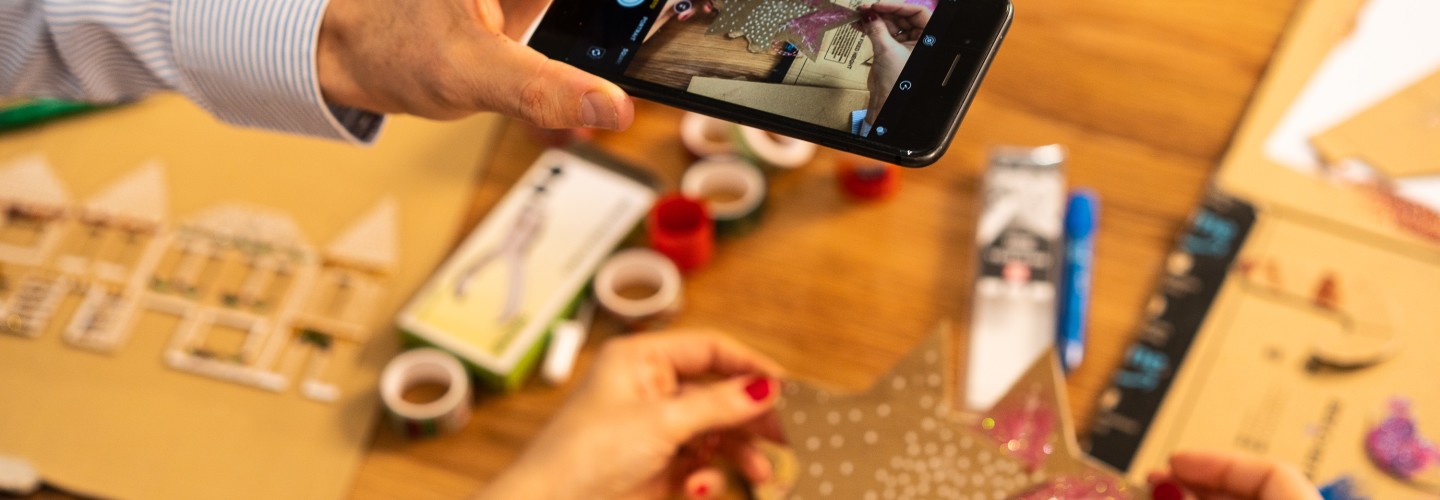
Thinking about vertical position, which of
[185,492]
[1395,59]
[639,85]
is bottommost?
[185,492]

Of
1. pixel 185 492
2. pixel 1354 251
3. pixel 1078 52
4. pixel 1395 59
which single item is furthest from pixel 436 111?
pixel 1395 59

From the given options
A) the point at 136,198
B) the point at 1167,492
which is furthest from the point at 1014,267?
the point at 136,198

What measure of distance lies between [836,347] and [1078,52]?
0.43 m

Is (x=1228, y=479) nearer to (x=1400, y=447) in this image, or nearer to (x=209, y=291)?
(x=1400, y=447)

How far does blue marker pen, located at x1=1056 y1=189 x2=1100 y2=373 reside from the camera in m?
0.98

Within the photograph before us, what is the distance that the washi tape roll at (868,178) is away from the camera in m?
1.08

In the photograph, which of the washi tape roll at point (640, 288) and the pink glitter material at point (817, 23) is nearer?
the pink glitter material at point (817, 23)

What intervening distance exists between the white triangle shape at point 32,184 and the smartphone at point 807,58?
1.98ft

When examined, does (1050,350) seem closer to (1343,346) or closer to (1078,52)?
(1343,346)

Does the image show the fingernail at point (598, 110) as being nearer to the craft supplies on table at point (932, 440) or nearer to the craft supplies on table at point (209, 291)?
the craft supplies on table at point (932, 440)

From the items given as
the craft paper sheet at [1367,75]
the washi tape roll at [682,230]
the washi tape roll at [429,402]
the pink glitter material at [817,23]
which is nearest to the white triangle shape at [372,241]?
the washi tape roll at [429,402]

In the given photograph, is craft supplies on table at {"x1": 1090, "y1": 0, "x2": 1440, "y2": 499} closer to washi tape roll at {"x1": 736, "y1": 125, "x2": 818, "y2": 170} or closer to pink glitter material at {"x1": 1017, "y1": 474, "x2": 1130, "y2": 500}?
pink glitter material at {"x1": 1017, "y1": 474, "x2": 1130, "y2": 500}

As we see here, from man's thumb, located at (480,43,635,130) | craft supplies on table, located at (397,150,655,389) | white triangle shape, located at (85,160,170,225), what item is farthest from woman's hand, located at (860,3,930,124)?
white triangle shape, located at (85,160,170,225)

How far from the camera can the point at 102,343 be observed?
1.04m
